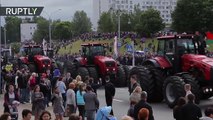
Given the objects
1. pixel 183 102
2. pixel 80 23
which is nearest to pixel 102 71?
pixel 183 102

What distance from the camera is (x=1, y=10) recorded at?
21.7 metres

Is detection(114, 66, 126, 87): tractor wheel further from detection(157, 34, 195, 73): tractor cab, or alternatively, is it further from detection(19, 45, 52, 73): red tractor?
detection(157, 34, 195, 73): tractor cab

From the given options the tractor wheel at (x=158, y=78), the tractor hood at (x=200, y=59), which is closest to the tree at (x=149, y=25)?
the tractor wheel at (x=158, y=78)

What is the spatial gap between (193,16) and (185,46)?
4931 centimetres

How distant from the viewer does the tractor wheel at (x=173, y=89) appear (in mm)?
18094

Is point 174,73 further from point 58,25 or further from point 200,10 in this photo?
point 58,25

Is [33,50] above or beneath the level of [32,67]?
above

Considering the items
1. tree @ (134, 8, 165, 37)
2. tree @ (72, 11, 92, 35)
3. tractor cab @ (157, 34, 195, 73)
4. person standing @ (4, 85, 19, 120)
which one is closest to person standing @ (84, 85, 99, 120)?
person standing @ (4, 85, 19, 120)

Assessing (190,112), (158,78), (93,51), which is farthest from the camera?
(93,51)

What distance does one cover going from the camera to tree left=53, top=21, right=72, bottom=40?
400 ft

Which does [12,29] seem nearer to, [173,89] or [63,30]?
[63,30]

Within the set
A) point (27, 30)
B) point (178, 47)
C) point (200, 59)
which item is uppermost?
point (27, 30)

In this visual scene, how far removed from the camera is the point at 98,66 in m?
28.6

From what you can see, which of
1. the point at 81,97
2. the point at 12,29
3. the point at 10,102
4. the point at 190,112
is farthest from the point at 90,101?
the point at 12,29
